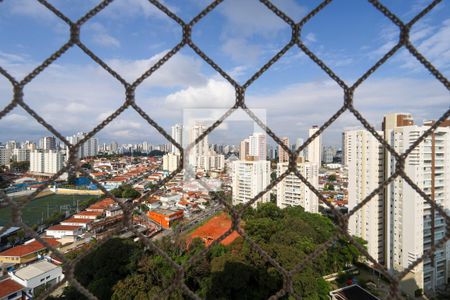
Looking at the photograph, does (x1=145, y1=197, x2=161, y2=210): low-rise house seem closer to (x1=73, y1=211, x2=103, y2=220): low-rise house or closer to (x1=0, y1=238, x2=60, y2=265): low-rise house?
(x1=73, y1=211, x2=103, y2=220): low-rise house

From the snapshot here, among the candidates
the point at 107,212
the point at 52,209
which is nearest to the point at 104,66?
the point at 107,212

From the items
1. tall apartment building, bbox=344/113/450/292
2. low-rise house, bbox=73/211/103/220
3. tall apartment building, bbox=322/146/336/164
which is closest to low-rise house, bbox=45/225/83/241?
low-rise house, bbox=73/211/103/220

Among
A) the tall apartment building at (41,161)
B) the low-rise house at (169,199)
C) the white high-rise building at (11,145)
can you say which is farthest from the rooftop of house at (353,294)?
the white high-rise building at (11,145)

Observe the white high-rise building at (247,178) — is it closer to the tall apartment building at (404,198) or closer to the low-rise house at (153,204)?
the tall apartment building at (404,198)

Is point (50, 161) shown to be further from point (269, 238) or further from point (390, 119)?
point (390, 119)

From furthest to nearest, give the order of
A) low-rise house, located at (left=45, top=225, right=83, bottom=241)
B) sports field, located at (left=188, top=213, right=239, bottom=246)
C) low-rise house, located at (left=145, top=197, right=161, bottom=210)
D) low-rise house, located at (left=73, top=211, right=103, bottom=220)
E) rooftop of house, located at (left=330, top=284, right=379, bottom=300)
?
low-rise house, located at (left=145, top=197, right=161, bottom=210)
low-rise house, located at (left=73, top=211, right=103, bottom=220)
low-rise house, located at (left=45, top=225, right=83, bottom=241)
sports field, located at (left=188, top=213, right=239, bottom=246)
rooftop of house, located at (left=330, top=284, right=379, bottom=300)

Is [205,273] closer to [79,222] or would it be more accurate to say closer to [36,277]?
[36,277]

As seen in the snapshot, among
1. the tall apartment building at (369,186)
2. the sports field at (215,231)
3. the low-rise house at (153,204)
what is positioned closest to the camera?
the tall apartment building at (369,186)
